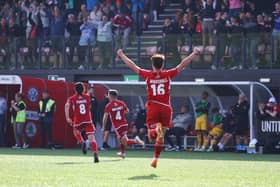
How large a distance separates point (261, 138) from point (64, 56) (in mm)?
8979

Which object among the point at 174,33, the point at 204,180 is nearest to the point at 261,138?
the point at 174,33

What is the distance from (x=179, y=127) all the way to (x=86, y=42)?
215 inches

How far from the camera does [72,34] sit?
34.8 meters

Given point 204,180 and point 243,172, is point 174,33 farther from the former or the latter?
point 204,180

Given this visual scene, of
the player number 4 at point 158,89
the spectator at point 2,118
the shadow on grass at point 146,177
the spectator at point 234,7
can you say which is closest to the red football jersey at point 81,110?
the player number 4 at point 158,89

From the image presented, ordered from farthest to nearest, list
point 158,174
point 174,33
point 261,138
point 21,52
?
point 21,52, point 174,33, point 261,138, point 158,174

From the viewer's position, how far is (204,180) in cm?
1503

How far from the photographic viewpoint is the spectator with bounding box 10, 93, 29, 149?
3050cm

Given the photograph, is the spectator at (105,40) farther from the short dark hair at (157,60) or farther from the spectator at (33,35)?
the short dark hair at (157,60)

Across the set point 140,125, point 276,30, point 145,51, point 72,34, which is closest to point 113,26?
point 72,34

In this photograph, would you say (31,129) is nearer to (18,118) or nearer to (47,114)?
(18,118)

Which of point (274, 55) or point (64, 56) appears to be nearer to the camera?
point (274, 55)

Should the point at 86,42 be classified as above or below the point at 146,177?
above

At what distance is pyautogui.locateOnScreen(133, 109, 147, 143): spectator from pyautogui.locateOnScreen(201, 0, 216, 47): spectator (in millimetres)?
3069
